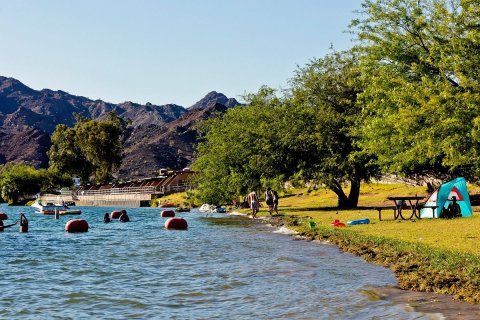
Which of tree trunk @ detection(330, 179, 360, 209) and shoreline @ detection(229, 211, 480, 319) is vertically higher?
tree trunk @ detection(330, 179, 360, 209)

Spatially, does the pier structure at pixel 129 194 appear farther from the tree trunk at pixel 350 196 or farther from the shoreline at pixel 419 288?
the shoreline at pixel 419 288

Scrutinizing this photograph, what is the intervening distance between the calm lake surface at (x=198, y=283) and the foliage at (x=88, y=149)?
121961 millimetres

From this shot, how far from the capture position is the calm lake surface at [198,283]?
552 inches

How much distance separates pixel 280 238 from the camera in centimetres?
3106

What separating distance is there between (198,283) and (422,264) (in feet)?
22.8

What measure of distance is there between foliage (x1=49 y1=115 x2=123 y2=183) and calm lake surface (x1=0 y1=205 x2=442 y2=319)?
→ 122 metres

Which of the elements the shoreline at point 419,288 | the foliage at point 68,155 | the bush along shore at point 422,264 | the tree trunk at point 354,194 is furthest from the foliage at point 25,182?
the shoreline at point 419,288

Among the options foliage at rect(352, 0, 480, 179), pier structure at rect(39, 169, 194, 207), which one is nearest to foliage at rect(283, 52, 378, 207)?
foliage at rect(352, 0, 480, 179)

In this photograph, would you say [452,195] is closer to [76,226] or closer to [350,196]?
[350,196]

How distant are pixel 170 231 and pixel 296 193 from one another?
4504 cm

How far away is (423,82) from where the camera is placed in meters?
33.2

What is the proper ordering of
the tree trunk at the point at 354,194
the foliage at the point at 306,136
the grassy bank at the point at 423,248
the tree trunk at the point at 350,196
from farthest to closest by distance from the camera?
the tree trunk at the point at 350,196
the tree trunk at the point at 354,194
the foliage at the point at 306,136
the grassy bank at the point at 423,248

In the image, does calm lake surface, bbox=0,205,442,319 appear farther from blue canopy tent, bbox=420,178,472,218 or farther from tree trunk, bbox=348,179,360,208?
tree trunk, bbox=348,179,360,208

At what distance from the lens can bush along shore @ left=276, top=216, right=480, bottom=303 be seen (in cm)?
1462
